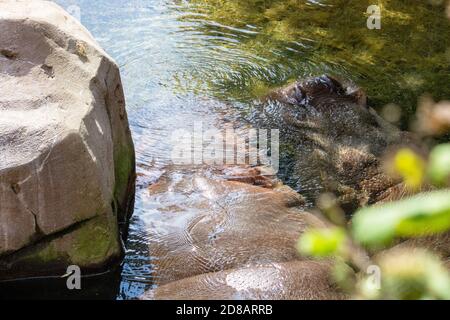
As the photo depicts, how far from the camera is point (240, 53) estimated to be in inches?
348

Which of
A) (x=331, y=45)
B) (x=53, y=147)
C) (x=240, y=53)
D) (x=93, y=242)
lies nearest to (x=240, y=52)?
(x=240, y=53)

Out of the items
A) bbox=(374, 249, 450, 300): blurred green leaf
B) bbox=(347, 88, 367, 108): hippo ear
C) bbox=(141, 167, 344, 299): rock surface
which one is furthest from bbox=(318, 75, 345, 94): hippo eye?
bbox=(374, 249, 450, 300): blurred green leaf

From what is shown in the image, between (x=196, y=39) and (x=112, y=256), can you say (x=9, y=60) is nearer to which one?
(x=112, y=256)

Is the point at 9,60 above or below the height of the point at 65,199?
above

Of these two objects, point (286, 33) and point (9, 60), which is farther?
point (286, 33)

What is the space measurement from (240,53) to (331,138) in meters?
2.70

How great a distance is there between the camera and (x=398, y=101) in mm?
7859

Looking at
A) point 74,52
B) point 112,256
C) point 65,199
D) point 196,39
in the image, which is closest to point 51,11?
point 74,52

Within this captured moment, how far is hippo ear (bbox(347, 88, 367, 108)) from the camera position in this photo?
7.35m

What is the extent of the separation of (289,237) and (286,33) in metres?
5.38

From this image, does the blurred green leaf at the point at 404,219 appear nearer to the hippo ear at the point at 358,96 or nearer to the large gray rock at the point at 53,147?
the large gray rock at the point at 53,147

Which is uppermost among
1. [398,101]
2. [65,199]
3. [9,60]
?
[9,60]

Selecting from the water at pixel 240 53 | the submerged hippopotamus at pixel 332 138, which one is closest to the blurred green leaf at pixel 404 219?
the submerged hippopotamus at pixel 332 138

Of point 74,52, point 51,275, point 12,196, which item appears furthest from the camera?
point 74,52
